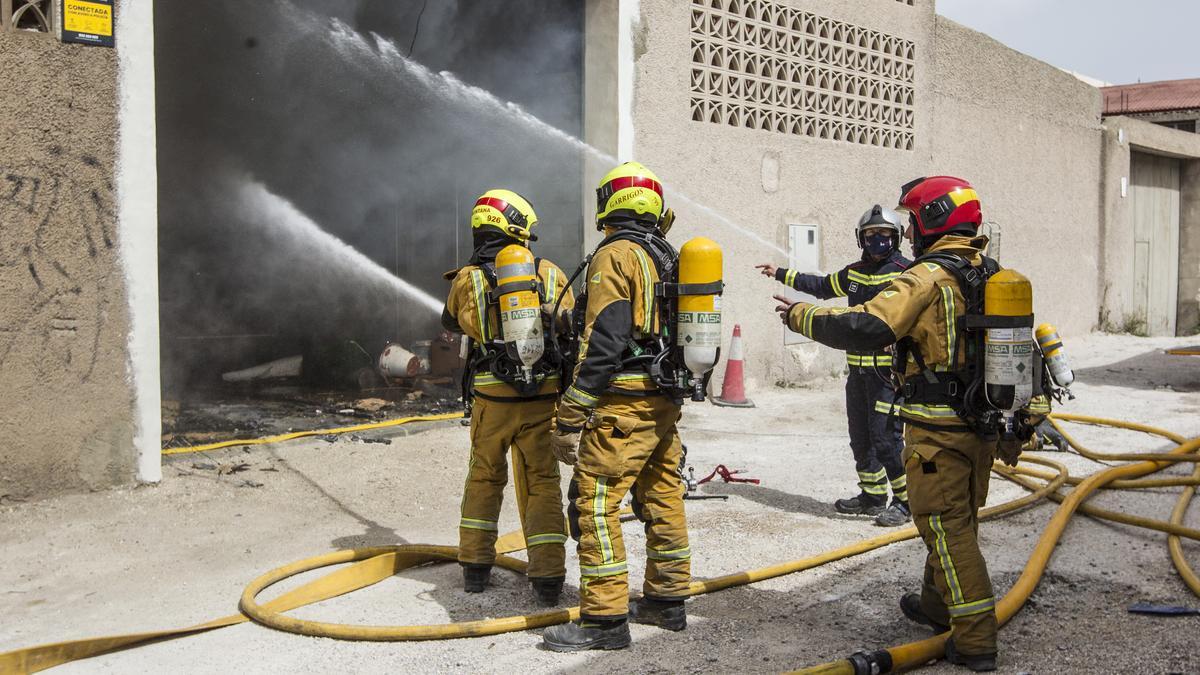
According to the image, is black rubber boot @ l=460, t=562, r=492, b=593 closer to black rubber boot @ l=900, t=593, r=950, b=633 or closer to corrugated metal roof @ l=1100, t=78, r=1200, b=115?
black rubber boot @ l=900, t=593, r=950, b=633

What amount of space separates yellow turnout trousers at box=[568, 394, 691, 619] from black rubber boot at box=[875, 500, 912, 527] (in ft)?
6.67

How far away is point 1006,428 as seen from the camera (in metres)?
3.70

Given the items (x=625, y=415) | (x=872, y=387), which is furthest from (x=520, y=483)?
(x=872, y=387)

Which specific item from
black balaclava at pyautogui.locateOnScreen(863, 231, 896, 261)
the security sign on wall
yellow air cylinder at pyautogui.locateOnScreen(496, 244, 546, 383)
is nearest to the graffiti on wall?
the security sign on wall

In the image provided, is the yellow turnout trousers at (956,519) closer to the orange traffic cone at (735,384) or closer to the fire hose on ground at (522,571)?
the fire hose on ground at (522,571)

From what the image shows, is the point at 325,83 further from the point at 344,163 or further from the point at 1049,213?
the point at 1049,213

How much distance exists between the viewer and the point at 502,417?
4.51 m

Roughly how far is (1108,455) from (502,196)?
492cm

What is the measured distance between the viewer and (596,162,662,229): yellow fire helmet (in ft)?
13.5

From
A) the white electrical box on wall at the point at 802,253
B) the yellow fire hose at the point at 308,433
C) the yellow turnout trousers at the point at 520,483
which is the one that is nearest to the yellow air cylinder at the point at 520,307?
the yellow turnout trousers at the point at 520,483

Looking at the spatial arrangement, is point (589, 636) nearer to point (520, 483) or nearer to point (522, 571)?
point (520, 483)

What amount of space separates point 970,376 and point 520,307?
179 cm

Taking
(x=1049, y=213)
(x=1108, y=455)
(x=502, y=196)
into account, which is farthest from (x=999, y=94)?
(x=502, y=196)

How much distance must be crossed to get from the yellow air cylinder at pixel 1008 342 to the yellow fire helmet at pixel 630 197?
1.35 meters
